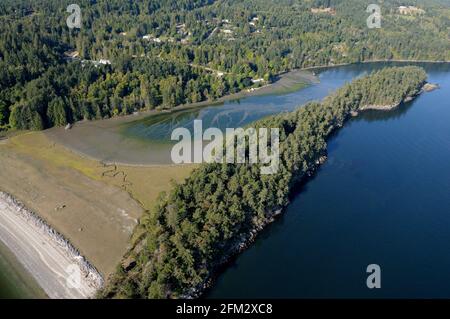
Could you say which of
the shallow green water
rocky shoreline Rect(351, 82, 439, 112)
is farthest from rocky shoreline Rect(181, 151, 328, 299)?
rocky shoreline Rect(351, 82, 439, 112)

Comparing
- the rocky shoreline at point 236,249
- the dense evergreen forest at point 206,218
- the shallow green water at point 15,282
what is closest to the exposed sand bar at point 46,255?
the shallow green water at point 15,282

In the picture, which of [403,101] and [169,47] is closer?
[403,101]

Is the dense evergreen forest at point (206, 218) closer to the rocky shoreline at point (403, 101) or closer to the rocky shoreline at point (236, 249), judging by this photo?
the rocky shoreline at point (236, 249)

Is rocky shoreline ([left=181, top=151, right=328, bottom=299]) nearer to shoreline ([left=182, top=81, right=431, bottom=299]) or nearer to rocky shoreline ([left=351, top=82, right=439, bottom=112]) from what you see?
shoreline ([left=182, top=81, right=431, bottom=299])

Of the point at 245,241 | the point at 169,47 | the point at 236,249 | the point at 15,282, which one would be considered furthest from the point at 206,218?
the point at 169,47

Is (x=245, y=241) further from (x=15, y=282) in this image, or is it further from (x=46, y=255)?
(x=15, y=282)

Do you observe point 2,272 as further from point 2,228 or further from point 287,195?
point 287,195

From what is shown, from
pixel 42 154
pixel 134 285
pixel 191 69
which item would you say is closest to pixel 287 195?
pixel 134 285

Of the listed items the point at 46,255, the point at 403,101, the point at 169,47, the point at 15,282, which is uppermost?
the point at 169,47
